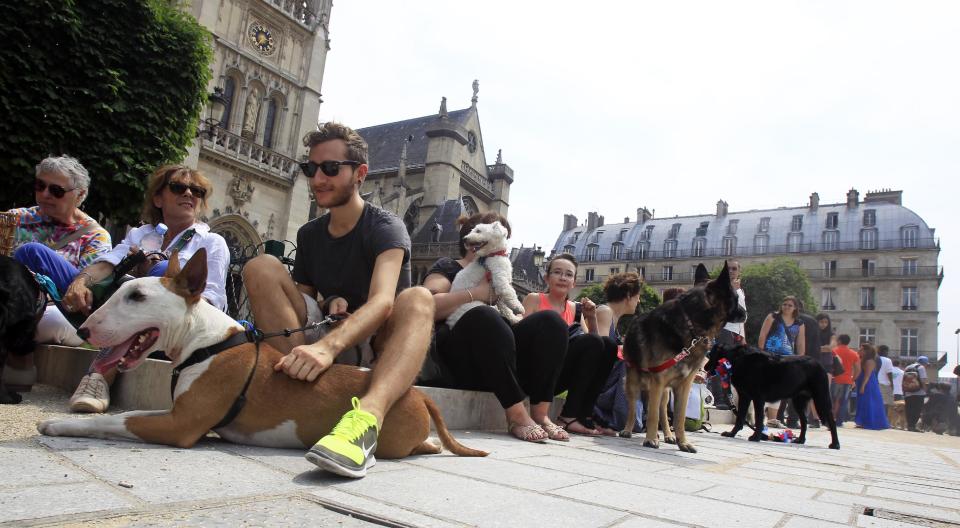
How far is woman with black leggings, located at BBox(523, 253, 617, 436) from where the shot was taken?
5043 mm

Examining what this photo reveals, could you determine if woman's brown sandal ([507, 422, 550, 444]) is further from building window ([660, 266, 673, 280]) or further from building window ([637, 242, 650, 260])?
building window ([637, 242, 650, 260])

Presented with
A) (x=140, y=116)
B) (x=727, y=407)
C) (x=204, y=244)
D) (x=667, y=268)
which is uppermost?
(x=667, y=268)

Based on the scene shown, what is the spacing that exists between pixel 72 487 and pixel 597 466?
91.8 inches

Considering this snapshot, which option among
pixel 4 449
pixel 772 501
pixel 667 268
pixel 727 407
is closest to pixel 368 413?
pixel 4 449

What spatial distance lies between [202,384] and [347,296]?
1.09 m

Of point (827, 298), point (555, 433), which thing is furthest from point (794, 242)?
point (555, 433)

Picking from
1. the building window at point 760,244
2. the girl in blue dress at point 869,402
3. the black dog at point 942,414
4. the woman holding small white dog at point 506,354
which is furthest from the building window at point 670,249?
the woman holding small white dog at point 506,354

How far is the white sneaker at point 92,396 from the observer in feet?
11.0

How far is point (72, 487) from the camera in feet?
5.24

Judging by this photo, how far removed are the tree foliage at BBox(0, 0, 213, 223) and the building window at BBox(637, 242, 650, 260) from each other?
62.8 m

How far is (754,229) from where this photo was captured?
66.9 meters

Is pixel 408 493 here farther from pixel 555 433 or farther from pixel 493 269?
pixel 493 269

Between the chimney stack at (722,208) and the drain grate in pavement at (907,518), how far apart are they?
73264 millimetres

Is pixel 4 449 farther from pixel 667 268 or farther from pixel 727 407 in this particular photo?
pixel 667 268
